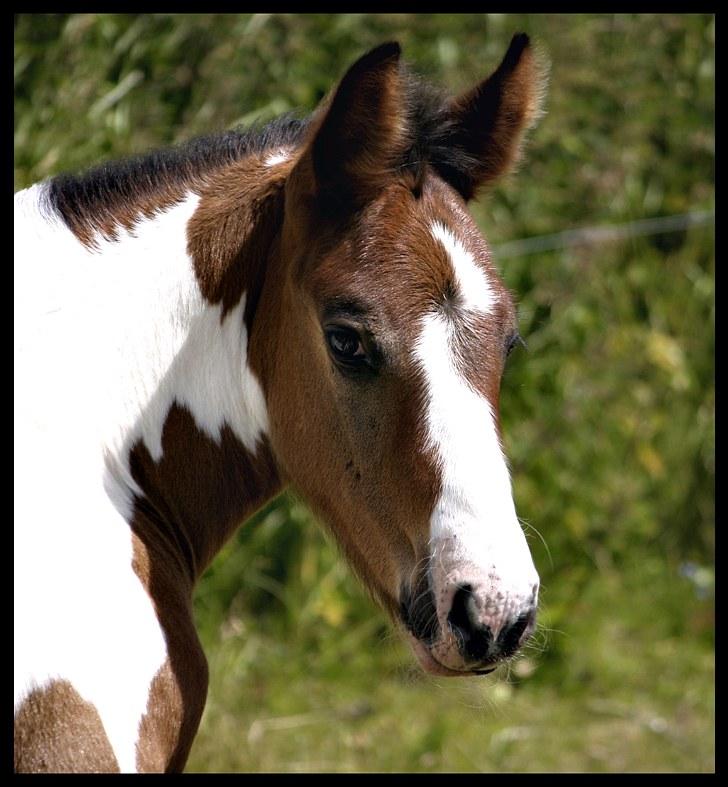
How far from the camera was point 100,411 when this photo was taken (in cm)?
245

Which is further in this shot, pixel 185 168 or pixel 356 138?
pixel 185 168

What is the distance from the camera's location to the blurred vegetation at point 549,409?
4621mm

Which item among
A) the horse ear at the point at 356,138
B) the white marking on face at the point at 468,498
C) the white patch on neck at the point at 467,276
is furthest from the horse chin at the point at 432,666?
the horse ear at the point at 356,138

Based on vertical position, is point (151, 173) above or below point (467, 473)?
above

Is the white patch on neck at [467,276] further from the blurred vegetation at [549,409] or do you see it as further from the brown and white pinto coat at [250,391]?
the blurred vegetation at [549,409]

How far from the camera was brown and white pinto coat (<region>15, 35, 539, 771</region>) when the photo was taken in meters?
2.14

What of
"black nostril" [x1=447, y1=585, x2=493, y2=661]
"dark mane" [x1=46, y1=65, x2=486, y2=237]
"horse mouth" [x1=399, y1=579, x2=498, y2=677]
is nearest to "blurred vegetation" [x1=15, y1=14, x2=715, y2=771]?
"dark mane" [x1=46, y1=65, x2=486, y2=237]

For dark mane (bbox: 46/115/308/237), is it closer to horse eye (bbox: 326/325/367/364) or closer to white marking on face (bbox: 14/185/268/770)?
white marking on face (bbox: 14/185/268/770)

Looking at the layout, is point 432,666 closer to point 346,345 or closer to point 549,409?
point 346,345

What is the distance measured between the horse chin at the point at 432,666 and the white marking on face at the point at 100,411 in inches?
21.5

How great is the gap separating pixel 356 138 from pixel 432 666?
1.21m

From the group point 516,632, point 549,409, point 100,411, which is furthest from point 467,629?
point 549,409

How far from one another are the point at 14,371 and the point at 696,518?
17.0 ft

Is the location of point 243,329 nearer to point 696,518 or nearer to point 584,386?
point 584,386
